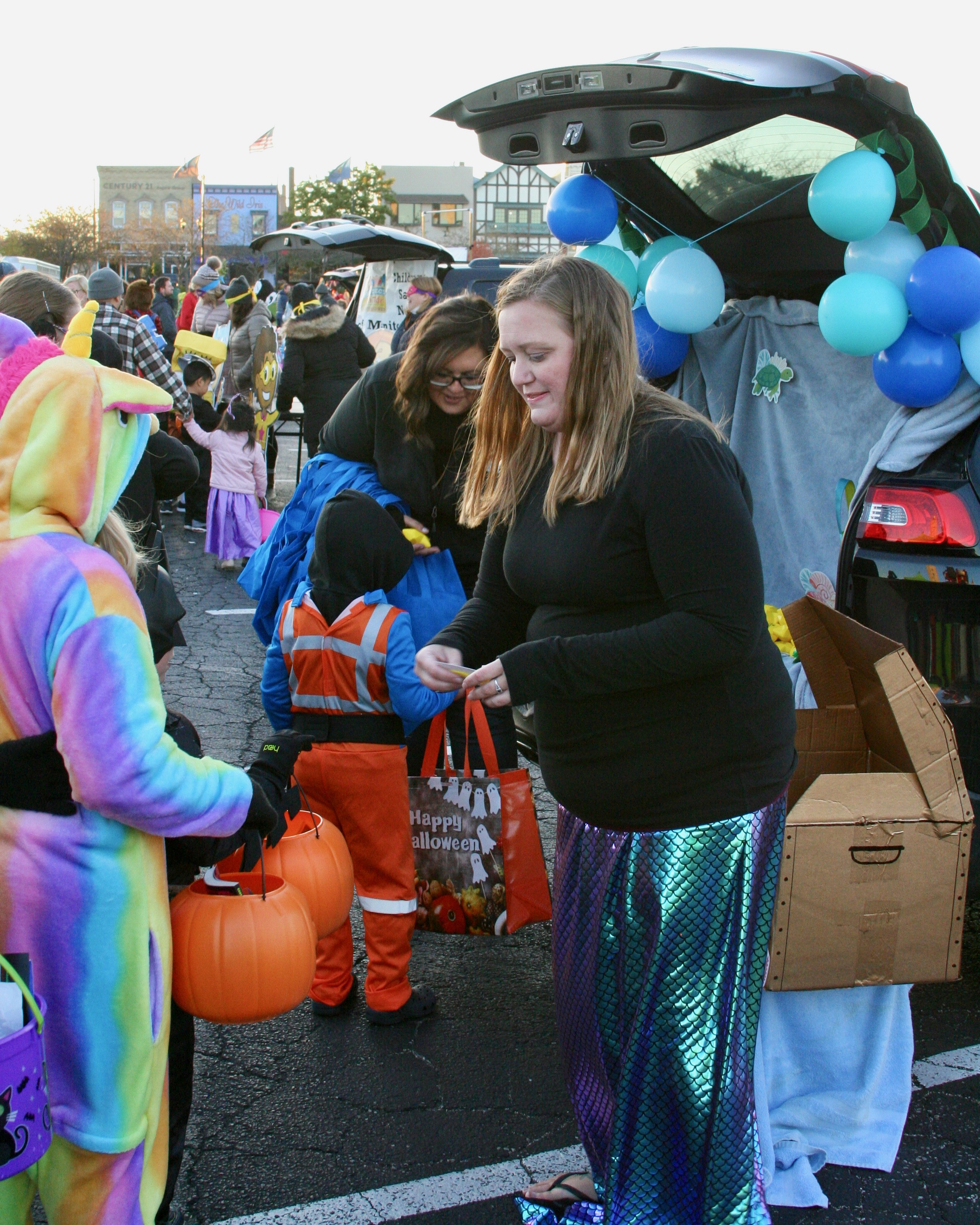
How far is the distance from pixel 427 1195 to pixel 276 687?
53.8 inches

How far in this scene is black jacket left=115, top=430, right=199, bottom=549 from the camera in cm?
397

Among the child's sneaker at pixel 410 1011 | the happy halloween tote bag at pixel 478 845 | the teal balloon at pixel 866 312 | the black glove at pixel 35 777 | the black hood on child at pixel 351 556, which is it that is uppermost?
Result: the teal balloon at pixel 866 312

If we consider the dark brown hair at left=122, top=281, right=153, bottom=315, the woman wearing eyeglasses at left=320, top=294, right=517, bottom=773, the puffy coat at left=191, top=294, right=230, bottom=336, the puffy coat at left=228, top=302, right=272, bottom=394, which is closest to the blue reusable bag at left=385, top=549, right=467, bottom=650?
the woman wearing eyeglasses at left=320, top=294, right=517, bottom=773

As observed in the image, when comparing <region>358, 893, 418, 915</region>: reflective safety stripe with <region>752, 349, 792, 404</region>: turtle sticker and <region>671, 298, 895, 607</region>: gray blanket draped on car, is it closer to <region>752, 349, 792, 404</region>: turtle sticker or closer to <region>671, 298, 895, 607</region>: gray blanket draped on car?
<region>671, 298, 895, 607</region>: gray blanket draped on car

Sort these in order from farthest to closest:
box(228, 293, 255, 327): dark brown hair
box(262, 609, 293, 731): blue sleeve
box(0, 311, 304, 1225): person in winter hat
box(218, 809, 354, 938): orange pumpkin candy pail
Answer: box(228, 293, 255, 327): dark brown hair, box(262, 609, 293, 731): blue sleeve, box(218, 809, 354, 938): orange pumpkin candy pail, box(0, 311, 304, 1225): person in winter hat

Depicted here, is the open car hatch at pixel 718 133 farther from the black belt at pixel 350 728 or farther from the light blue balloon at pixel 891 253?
the black belt at pixel 350 728

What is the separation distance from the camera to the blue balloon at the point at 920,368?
10.9 feet

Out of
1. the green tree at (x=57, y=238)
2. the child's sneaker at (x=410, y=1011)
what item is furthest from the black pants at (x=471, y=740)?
the green tree at (x=57, y=238)

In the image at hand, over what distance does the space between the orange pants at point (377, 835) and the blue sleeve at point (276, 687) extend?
224 millimetres

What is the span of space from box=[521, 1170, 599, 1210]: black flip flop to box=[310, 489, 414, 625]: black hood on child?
4.64ft

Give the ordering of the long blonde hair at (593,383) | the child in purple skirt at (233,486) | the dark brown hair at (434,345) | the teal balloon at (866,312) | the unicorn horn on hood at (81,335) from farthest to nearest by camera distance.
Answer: the child in purple skirt at (233,486)
the teal balloon at (866,312)
the dark brown hair at (434,345)
the long blonde hair at (593,383)
the unicorn horn on hood at (81,335)

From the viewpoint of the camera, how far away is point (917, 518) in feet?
9.98

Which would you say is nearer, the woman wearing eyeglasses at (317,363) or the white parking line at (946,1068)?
the white parking line at (946,1068)

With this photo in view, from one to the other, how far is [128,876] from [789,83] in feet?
7.75
